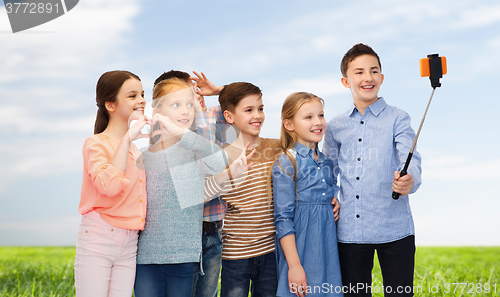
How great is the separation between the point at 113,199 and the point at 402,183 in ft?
5.92

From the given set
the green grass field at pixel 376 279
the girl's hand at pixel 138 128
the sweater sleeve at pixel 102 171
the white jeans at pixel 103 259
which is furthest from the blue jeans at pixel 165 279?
the green grass field at pixel 376 279

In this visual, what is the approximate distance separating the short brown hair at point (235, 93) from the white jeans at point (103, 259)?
111 centimetres

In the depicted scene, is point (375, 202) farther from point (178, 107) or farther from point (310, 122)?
point (178, 107)

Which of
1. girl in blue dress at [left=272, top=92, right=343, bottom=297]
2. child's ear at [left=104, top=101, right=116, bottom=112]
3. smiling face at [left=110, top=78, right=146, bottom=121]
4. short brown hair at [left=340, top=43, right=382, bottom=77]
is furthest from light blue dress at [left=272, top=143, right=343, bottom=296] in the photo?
child's ear at [left=104, top=101, right=116, bottom=112]

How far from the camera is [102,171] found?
94.0 inches

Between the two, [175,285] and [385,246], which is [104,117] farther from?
[385,246]

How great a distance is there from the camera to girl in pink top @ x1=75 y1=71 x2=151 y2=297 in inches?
95.3

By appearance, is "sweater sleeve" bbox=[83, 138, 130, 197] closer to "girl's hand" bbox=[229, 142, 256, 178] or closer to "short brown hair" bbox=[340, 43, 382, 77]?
"girl's hand" bbox=[229, 142, 256, 178]

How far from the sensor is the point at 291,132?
2975 mm

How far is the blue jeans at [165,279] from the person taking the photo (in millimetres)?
2539

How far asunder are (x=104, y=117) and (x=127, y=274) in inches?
40.8

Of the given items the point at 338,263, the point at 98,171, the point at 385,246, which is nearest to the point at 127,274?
the point at 98,171

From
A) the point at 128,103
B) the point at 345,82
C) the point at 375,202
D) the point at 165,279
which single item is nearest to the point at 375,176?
the point at 375,202

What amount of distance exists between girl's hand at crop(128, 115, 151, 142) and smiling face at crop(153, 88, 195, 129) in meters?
0.18
